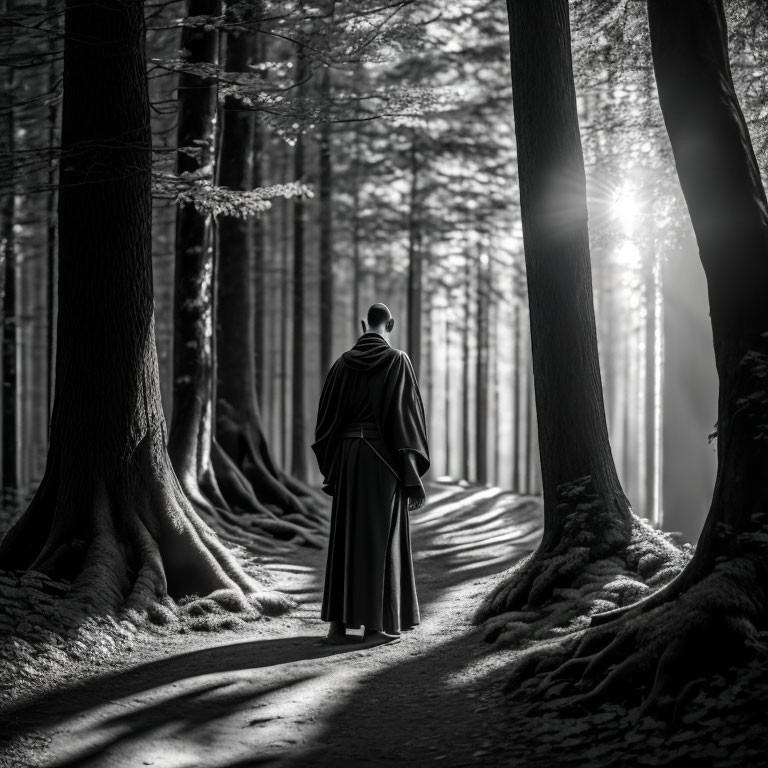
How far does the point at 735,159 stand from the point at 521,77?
3.12 m

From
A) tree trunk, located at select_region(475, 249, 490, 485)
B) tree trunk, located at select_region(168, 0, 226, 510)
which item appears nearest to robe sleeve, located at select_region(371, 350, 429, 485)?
tree trunk, located at select_region(168, 0, 226, 510)

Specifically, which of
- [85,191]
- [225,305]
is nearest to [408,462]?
[85,191]

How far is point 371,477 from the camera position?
23.3 feet

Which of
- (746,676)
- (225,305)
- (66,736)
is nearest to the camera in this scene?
(746,676)

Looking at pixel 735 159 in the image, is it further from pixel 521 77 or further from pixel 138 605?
pixel 138 605

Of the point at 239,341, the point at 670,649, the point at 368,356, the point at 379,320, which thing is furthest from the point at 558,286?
the point at 239,341

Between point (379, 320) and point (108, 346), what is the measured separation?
8.36ft

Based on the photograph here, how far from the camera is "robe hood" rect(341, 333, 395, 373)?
7.20 m

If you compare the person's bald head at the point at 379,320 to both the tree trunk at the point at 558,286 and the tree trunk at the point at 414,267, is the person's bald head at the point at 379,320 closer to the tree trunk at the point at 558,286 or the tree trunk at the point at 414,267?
the tree trunk at the point at 558,286

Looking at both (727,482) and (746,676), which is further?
(727,482)

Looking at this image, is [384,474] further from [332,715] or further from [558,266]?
[558,266]

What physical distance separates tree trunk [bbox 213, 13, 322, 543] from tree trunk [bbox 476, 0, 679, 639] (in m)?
7.26

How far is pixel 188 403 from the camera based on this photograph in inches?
481

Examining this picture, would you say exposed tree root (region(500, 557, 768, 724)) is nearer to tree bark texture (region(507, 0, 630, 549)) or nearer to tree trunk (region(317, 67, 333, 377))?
tree bark texture (region(507, 0, 630, 549))
